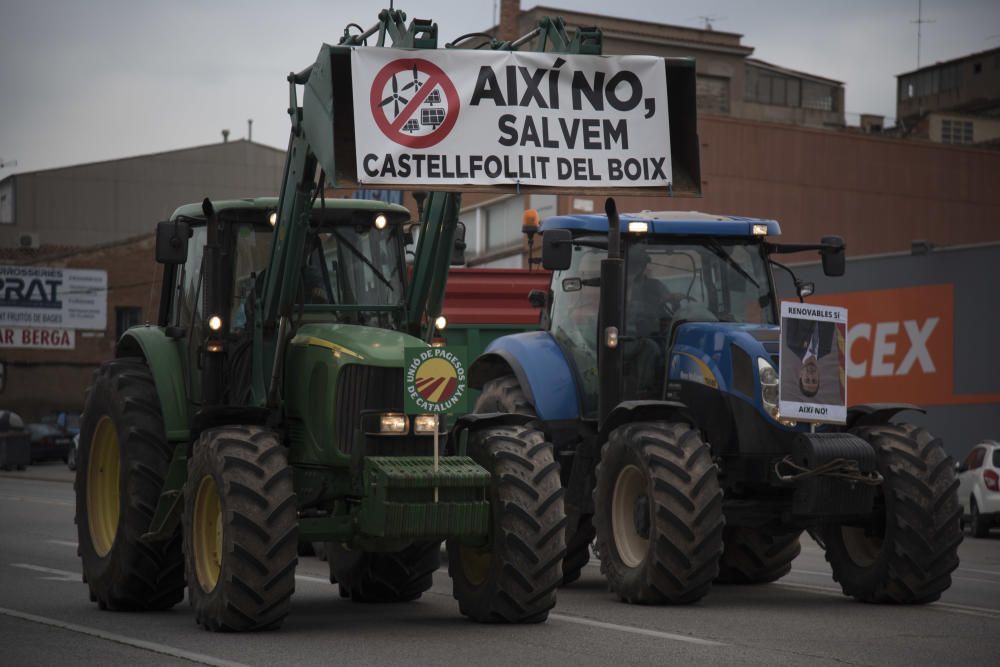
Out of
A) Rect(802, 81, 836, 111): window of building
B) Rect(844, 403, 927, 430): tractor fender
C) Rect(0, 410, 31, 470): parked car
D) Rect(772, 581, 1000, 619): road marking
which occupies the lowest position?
Rect(0, 410, 31, 470): parked car

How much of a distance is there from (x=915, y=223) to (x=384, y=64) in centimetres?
4658

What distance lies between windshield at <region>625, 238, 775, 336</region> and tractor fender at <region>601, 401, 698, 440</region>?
1.05 meters

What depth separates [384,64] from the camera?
11.1m

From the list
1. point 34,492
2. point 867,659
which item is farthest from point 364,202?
point 34,492

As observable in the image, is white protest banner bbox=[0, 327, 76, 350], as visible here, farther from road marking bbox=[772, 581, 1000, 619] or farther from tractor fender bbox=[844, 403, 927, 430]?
tractor fender bbox=[844, 403, 927, 430]

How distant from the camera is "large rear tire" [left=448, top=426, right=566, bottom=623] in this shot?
10.6m

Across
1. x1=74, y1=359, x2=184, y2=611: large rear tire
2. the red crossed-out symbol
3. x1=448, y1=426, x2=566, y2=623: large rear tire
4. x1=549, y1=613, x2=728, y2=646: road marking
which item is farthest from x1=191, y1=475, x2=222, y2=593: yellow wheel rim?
the red crossed-out symbol

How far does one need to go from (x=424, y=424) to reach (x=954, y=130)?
62876mm

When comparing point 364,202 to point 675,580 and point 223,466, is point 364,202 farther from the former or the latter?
point 675,580

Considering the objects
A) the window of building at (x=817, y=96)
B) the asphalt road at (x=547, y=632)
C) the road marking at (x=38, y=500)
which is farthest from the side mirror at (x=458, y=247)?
the window of building at (x=817, y=96)

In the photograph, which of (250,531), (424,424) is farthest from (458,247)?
(250,531)

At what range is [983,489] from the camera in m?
25.0

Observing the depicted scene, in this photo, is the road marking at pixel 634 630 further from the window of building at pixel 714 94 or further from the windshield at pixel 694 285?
the window of building at pixel 714 94

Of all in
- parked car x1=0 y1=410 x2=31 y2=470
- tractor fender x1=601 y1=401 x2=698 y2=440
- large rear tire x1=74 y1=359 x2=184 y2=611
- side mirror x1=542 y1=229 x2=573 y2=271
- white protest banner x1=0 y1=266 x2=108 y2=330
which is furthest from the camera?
white protest banner x1=0 y1=266 x2=108 y2=330
